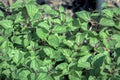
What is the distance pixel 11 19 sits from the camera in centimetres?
228

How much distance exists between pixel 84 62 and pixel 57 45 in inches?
10.0

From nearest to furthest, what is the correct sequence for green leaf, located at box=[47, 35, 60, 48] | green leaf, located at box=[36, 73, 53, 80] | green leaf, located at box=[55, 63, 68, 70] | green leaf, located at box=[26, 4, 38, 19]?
green leaf, located at box=[36, 73, 53, 80]
green leaf, located at box=[55, 63, 68, 70]
green leaf, located at box=[47, 35, 60, 48]
green leaf, located at box=[26, 4, 38, 19]

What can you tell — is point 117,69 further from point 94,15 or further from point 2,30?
point 2,30

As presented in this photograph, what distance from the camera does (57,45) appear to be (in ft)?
6.69

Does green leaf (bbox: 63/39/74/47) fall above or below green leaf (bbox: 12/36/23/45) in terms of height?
above

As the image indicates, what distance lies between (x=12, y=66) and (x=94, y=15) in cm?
56

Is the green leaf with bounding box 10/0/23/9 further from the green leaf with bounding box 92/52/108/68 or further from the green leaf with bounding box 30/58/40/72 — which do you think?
the green leaf with bounding box 92/52/108/68

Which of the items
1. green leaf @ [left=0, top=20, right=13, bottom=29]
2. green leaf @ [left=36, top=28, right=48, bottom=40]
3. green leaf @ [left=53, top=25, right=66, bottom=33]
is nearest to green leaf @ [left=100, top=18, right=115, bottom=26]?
green leaf @ [left=53, top=25, right=66, bottom=33]

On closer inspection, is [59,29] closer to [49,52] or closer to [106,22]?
[49,52]

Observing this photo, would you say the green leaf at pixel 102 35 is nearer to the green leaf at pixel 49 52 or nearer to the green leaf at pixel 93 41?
the green leaf at pixel 93 41

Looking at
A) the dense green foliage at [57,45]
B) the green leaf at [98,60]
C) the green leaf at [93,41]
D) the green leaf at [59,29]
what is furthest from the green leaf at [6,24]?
the green leaf at [98,60]

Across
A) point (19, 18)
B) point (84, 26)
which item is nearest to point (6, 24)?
point (19, 18)

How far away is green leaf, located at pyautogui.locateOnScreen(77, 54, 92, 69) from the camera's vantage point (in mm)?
1820

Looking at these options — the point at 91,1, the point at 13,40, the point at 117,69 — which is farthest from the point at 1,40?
the point at 91,1
